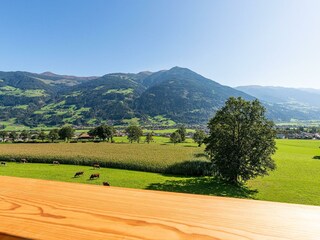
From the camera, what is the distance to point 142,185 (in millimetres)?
28422

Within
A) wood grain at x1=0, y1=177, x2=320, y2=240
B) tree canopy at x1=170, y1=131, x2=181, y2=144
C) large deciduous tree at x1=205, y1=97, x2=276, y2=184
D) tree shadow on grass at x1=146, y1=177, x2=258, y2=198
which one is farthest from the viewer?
tree canopy at x1=170, y1=131, x2=181, y2=144

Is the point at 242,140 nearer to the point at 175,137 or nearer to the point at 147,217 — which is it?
the point at 147,217

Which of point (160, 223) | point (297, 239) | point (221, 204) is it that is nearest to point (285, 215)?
point (297, 239)

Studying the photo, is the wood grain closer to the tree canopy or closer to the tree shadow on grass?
the tree shadow on grass

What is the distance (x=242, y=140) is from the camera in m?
27.6

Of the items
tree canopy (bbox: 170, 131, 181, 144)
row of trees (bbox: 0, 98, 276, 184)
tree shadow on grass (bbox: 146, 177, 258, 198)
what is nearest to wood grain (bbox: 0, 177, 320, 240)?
tree shadow on grass (bbox: 146, 177, 258, 198)

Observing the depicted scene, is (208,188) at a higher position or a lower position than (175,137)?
lower

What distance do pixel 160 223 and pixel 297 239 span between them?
1.86ft

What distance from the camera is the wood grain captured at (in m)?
0.99

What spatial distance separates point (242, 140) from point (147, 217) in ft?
93.0

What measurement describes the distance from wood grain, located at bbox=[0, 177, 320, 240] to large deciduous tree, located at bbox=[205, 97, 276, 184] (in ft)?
89.4

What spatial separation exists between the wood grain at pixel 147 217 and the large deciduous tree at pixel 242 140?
89.4ft

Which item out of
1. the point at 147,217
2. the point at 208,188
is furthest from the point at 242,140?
the point at 147,217

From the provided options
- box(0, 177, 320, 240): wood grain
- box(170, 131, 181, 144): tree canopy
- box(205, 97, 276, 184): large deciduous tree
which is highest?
box(0, 177, 320, 240): wood grain
